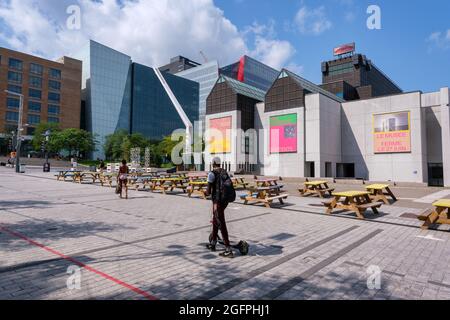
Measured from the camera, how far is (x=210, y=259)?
5188 mm

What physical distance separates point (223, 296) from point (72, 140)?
7395 centimetres

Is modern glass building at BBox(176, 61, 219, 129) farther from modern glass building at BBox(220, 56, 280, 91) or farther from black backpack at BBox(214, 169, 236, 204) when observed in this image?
black backpack at BBox(214, 169, 236, 204)

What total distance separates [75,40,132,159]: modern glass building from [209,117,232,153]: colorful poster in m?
52.5

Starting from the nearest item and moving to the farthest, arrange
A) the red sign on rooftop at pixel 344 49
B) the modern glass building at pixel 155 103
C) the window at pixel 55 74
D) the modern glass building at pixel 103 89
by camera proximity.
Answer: the window at pixel 55 74 < the modern glass building at pixel 103 89 < the red sign on rooftop at pixel 344 49 < the modern glass building at pixel 155 103

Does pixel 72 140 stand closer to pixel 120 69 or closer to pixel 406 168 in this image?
pixel 120 69

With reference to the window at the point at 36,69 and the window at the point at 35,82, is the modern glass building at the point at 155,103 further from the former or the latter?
the window at the point at 35,82

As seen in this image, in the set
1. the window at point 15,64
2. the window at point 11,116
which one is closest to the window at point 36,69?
the window at point 15,64

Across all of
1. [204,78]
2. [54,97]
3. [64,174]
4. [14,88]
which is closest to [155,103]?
[204,78]

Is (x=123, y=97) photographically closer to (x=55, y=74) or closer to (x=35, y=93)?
(x=55, y=74)

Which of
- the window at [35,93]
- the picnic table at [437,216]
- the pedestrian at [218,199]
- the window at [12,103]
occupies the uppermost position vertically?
the window at [35,93]

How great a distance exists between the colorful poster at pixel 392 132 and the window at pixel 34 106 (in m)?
86.5

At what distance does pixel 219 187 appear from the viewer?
208 inches

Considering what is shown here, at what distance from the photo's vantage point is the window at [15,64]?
7562 cm

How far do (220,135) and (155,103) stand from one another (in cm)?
6998
